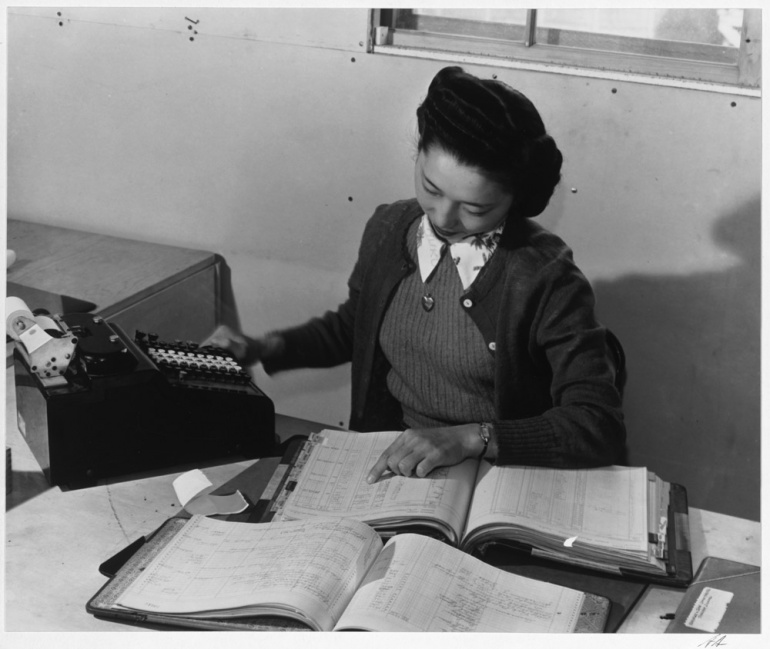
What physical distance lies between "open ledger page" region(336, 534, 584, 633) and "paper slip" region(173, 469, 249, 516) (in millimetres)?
287

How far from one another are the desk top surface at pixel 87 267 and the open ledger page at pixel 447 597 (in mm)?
1030

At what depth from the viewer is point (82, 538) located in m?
1.30

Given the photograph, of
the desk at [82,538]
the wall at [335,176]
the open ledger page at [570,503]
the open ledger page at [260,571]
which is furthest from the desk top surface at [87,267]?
the open ledger page at [570,503]

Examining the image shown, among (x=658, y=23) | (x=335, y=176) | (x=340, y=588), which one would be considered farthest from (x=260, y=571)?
(x=658, y=23)

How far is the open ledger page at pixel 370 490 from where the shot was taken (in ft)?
4.09

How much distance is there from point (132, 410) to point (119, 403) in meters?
0.03

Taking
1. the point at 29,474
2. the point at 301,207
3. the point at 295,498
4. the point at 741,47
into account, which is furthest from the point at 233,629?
the point at 741,47

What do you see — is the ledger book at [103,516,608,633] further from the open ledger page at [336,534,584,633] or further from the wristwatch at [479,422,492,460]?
the wristwatch at [479,422,492,460]

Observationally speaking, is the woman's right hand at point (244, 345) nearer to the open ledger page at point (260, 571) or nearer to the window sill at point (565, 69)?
the open ledger page at point (260, 571)

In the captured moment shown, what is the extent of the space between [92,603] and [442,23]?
132 cm

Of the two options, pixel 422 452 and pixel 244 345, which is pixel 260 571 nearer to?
pixel 422 452

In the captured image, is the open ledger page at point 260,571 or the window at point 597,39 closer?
the open ledger page at point 260,571
